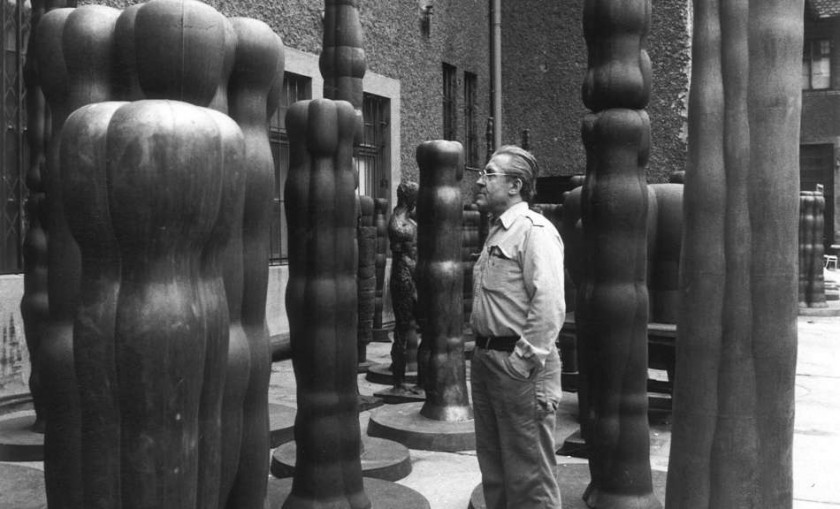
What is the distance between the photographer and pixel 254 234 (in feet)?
7.39

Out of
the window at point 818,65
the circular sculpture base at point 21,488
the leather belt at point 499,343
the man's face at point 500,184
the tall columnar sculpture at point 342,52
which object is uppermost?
the window at point 818,65

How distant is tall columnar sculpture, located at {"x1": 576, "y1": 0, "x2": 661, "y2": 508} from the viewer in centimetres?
350

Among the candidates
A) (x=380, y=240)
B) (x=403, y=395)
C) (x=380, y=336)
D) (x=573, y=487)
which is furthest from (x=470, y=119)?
(x=573, y=487)

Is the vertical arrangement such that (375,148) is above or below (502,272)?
above

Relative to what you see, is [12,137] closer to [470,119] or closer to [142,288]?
[142,288]

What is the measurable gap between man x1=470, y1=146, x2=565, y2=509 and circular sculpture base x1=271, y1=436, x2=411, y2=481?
48.0 inches

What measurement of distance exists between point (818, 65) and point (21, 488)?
85.6 feet

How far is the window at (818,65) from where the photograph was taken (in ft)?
81.7

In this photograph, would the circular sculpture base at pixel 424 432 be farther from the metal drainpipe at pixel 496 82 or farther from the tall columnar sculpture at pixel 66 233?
the metal drainpipe at pixel 496 82

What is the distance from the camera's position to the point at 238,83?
2307 millimetres

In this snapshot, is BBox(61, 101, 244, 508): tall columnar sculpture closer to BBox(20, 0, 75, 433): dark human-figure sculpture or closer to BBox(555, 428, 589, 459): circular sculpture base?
BBox(20, 0, 75, 433): dark human-figure sculpture

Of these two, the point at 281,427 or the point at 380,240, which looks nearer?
the point at 281,427

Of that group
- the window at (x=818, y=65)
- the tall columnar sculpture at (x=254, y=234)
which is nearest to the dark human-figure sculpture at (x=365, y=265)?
the tall columnar sculpture at (x=254, y=234)

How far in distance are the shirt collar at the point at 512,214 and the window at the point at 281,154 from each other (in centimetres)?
572
